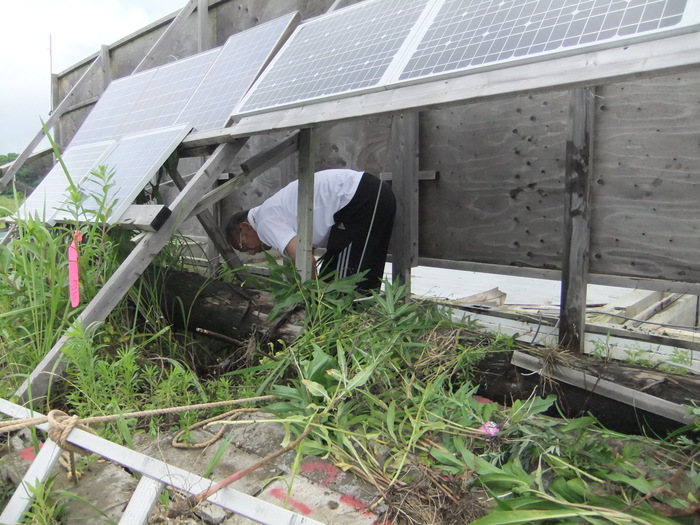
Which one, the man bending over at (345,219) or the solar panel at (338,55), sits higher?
the solar panel at (338,55)


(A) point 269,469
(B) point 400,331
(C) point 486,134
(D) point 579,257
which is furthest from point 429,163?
(A) point 269,469

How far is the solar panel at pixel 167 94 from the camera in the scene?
408 cm

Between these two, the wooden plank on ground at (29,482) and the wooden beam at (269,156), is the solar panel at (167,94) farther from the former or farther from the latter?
the wooden plank on ground at (29,482)

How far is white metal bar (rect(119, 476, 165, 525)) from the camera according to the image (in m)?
1.52

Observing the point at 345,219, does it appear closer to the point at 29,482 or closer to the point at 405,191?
the point at 405,191

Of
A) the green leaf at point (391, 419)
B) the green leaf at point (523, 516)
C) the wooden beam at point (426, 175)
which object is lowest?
the green leaf at point (391, 419)

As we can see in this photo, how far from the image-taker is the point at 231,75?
3.79 m

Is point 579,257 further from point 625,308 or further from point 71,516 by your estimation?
point 71,516

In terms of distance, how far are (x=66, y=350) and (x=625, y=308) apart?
425 cm

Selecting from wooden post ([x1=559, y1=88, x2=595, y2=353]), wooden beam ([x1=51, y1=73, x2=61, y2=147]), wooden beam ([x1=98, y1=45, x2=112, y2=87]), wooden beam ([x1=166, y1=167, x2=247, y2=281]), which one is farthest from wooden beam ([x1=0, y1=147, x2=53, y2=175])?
wooden post ([x1=559, y1=88, x2=595, y2=353])

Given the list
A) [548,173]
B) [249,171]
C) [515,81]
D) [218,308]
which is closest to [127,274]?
[218,308]

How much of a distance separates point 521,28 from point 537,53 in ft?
0.91

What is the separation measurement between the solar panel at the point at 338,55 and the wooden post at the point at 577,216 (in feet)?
3.83

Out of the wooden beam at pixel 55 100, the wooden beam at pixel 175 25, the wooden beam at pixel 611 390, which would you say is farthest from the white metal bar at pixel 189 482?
the wooden beam at pixel 55 100
